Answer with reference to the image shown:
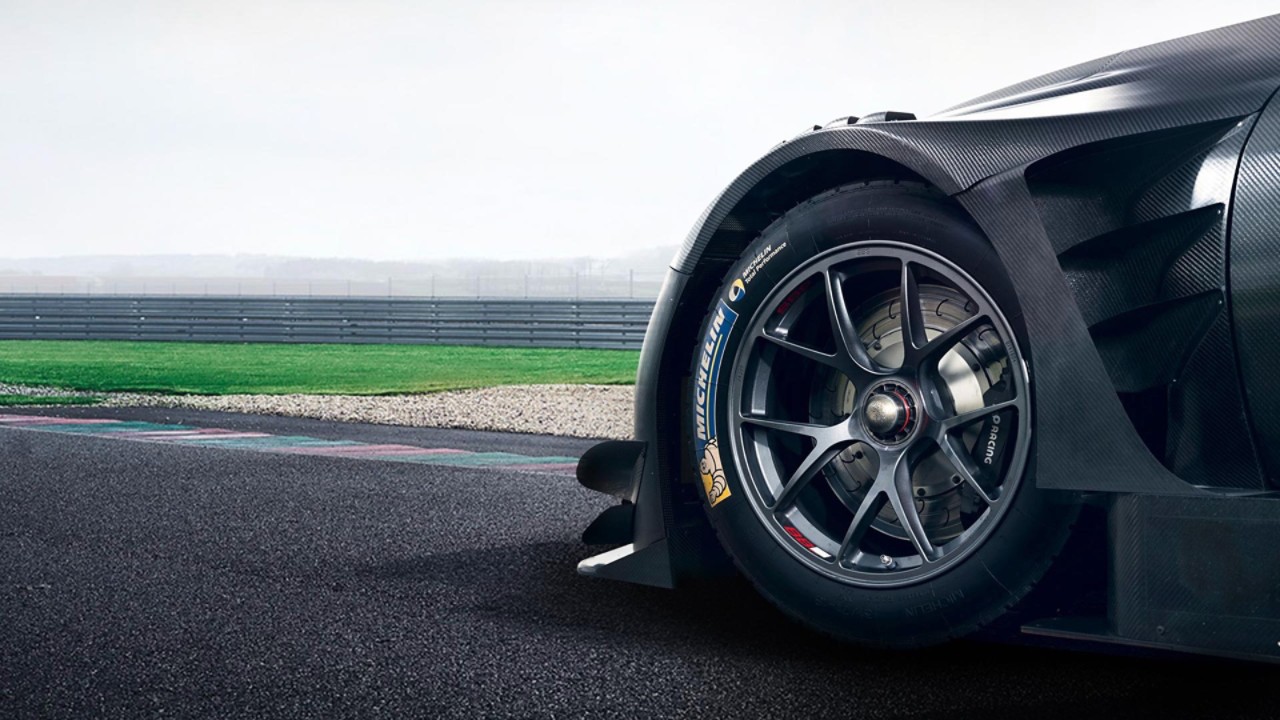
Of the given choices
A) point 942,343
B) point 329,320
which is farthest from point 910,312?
point 329,320

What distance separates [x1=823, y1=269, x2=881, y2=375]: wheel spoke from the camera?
9.48 feet

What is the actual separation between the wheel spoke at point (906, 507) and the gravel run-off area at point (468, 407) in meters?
7.32

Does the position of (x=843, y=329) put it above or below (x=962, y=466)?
above

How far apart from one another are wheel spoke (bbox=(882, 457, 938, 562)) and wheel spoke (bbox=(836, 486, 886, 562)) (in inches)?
1.2

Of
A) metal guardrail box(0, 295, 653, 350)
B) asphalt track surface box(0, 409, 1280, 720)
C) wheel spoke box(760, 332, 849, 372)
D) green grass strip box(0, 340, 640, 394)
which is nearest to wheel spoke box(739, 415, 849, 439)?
wheel spoke box(760, 332, 849, 372)

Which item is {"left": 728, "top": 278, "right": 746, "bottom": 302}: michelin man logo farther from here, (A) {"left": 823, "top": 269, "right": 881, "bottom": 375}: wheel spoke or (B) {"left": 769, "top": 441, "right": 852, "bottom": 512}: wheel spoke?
(B) {"left": 769, "top": 441, "right": 852, "bottom": 512}: wheel spoke

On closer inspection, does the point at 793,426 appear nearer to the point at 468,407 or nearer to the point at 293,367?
the point at 468,407

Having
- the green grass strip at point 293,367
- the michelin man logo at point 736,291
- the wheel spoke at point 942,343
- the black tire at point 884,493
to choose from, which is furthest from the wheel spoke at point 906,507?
the green grass strip at point 293,367

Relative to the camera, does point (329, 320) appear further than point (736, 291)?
Yes

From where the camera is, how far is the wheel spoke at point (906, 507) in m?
2.72

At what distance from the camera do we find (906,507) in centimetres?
275

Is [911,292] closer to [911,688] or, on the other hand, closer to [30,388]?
[911,688]

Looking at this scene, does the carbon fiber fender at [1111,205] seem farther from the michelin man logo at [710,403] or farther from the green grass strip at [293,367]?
the green grass strip at [293,367]

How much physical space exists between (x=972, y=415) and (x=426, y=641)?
1485 mm
